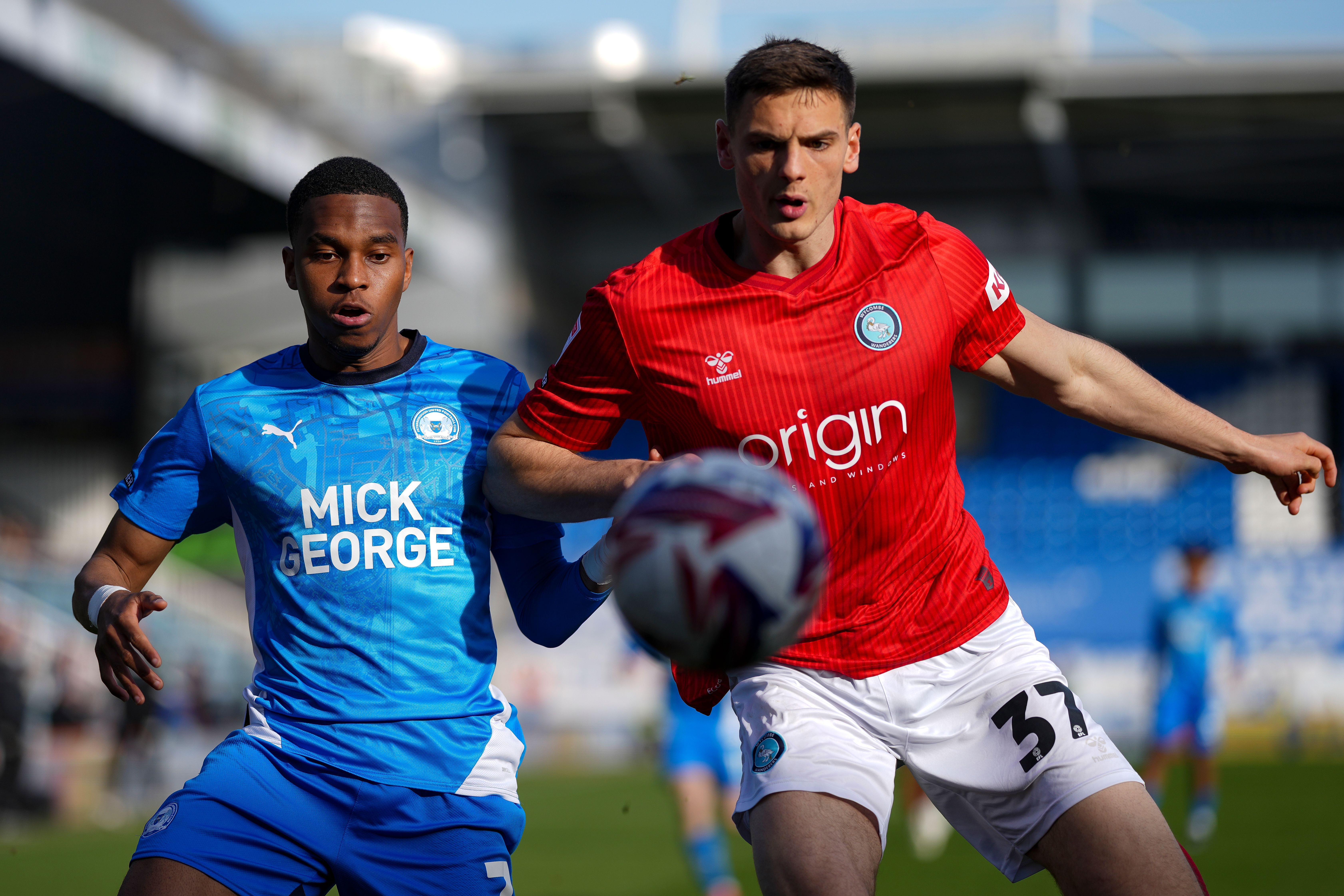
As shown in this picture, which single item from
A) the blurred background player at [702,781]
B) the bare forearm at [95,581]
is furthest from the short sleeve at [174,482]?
the blurred background player at [702,781]

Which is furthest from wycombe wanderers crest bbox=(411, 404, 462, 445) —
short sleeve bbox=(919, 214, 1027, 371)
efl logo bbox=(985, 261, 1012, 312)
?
efl logo bbox=(985, 261, 1012, 312)

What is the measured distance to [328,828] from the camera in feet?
10.4

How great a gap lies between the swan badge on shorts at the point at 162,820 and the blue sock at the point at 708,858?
5175 mm

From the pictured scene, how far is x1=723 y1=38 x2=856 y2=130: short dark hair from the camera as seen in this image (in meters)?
3.16

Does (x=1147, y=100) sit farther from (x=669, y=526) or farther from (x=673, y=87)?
(x=669, y=526)

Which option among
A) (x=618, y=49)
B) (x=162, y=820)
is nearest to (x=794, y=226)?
(x=162, y=820)

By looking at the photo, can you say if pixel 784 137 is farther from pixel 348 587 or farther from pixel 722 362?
pixel 348 587

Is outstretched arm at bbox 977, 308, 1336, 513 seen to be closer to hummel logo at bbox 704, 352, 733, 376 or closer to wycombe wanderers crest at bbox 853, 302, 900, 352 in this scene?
wycombe wanderers crest at bbox 853, 302, 900, 352

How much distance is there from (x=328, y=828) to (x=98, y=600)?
30.3 inches

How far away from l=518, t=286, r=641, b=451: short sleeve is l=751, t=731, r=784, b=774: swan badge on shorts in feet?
2.61

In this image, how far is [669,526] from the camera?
8.59 feet

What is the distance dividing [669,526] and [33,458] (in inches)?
981

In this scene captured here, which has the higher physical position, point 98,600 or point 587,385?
point 587,385

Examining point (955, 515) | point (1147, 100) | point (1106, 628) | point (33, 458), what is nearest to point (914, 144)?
point (1147, 100)
